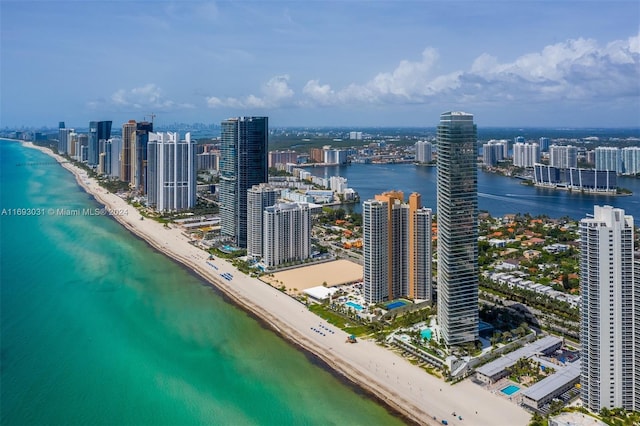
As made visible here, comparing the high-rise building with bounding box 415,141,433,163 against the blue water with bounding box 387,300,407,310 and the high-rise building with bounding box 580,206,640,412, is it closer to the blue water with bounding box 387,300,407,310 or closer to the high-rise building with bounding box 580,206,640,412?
the blue water with bounding box 387,300,407,310

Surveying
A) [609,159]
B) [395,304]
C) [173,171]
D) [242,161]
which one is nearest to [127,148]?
[173,171]

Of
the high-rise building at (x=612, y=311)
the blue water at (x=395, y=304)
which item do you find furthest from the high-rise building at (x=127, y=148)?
the high-rise building at (x=612, y=311)

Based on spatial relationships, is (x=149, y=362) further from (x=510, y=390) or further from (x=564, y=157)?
(x=564, y=157)

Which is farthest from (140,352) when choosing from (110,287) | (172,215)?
(172,215)

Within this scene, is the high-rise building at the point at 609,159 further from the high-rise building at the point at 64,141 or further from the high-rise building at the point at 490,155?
the high-rise building at the point at 64,141

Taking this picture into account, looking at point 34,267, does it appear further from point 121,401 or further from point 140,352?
point 121,401
